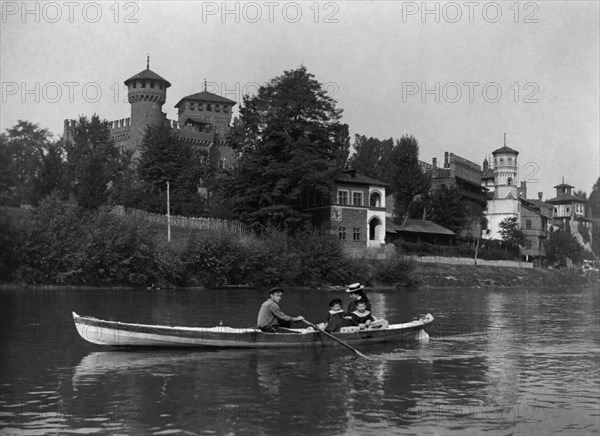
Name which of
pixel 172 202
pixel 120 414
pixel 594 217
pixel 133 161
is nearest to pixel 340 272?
pixel 172 202

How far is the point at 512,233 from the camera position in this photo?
105 m

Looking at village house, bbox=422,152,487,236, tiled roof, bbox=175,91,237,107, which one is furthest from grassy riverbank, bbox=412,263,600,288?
tiled roof, bbox=175,91,237,107

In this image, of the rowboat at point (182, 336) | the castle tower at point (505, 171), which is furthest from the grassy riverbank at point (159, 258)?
the castle tower at point (505, 171)

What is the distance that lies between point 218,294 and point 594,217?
135 m

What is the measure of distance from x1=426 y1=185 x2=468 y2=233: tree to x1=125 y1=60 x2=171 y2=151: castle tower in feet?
136

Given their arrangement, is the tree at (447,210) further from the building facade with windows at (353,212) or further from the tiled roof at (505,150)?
the tiled roof at (505,150)

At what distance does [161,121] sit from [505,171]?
59.9 meters

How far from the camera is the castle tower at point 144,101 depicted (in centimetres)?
10462

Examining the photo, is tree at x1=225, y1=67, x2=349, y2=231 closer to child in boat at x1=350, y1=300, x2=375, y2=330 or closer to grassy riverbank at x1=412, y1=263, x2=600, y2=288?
grassy riverbank at x1=412, y1=263, x2=600, y2=288

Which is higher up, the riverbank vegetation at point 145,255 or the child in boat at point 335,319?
the riverbank vegetation at point 145,255

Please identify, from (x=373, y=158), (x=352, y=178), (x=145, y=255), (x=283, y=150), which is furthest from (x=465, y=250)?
(x=145, y=255)

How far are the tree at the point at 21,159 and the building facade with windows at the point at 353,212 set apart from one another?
28770 millimetres

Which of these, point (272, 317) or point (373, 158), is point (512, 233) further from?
point (272, 317)

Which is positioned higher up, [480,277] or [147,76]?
[147,76]
